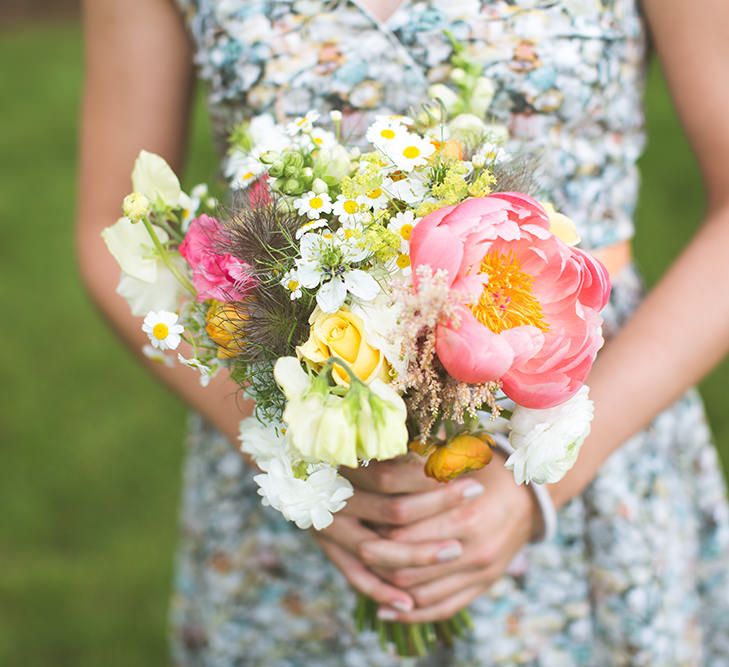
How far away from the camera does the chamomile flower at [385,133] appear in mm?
901

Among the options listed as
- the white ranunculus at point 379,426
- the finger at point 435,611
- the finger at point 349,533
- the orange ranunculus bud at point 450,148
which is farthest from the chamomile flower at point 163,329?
the finger at point 435,611

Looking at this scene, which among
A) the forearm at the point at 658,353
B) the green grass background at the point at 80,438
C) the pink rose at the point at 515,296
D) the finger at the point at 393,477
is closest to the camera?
the pink rose at the point at 515,296

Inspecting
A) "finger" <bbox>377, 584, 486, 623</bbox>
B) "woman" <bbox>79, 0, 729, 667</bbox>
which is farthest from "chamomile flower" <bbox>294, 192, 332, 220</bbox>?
"finger" <bbox>377, 584, 486, 623</bbox>

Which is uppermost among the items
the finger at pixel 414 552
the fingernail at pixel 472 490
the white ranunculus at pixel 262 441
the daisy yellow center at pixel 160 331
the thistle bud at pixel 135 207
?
the thistle bud at pixel 135 207

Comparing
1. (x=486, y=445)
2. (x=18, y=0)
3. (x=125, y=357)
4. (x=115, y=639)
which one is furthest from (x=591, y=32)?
(x=18, y=0)

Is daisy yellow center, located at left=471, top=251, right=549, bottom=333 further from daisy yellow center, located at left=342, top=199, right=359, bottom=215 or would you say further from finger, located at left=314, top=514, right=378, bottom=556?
finger, located at left=314, top=514, right=378, bottom=556

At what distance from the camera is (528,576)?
1444 millimetres

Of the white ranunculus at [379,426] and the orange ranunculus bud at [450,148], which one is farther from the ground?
the orange ranunculus bud at [450,148]

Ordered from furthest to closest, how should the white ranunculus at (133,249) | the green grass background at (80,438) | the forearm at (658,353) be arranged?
1. the green grass background at (80,438)
2. the forearm at (658,353)
3. the white ranunculus at (133,249)

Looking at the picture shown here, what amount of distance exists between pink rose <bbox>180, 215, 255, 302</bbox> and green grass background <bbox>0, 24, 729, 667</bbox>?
6.21ft

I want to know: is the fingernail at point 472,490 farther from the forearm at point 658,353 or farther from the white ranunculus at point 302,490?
the white ranunculus at point 302,490

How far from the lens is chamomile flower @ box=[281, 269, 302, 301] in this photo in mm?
852

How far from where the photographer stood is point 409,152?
893 millimetres

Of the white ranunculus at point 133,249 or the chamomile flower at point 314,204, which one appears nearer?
the chamomile flower at point 314,204
